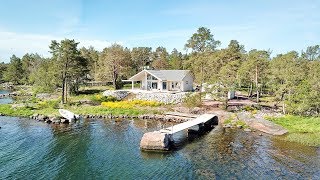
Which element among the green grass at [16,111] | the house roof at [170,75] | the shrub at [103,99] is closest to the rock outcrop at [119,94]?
the shrub at [103,99]

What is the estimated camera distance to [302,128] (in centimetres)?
3319

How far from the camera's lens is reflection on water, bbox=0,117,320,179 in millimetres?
21438

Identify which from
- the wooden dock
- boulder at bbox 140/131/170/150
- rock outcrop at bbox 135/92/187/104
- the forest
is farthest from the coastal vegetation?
boulder at bbox 140/131/170/150

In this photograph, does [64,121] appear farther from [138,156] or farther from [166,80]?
[166,80]

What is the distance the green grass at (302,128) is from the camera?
2950 cm

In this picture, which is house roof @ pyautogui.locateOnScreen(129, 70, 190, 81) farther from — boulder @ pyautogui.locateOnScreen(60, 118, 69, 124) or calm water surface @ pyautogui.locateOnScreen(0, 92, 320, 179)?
calm water surface @ pyautogui.locateOnScreen(0, 92, 320, 179)

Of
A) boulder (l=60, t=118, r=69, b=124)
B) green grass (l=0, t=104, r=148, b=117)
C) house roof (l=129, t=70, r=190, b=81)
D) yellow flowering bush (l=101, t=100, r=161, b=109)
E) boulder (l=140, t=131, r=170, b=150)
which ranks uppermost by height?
house roof (l=129, t=70, r=190, b=81)

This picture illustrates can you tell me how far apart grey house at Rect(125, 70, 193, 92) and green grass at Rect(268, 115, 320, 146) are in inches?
1132

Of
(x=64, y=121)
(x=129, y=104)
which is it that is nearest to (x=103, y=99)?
(x=129, y=104)

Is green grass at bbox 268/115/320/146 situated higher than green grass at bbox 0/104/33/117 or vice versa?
green grass at bbox 0/104/33/117

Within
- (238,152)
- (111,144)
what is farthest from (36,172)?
(238,152)

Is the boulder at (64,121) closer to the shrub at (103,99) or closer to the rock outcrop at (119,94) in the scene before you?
the shrub at (103,99)

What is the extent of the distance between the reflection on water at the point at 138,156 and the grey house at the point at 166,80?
30.2 meters

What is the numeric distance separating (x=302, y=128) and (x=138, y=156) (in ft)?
63.4
